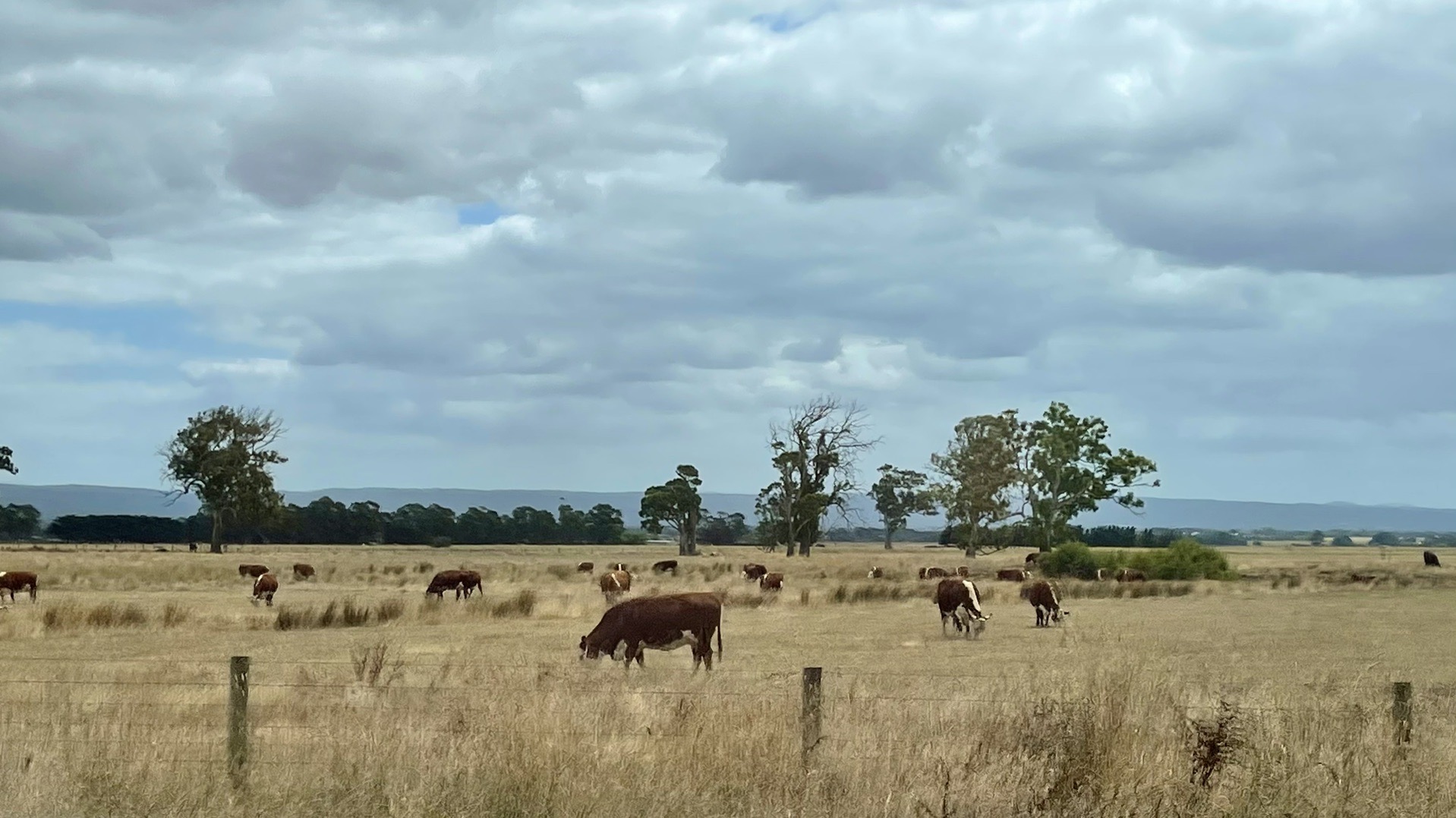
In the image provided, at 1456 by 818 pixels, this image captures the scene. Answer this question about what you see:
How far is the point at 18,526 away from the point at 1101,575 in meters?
114

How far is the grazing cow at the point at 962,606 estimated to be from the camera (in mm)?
29891

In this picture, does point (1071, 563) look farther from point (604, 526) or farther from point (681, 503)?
point (604, 526)

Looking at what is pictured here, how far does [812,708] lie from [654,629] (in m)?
11.2

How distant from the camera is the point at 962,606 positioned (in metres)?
30.3

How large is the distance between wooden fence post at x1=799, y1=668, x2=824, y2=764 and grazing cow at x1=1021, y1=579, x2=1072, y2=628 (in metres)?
23.7

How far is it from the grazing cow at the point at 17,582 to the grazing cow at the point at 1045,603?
85.5 feet

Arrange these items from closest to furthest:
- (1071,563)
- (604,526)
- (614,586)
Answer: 1. (614,586)
2. (1071,563)
3. (604,526)

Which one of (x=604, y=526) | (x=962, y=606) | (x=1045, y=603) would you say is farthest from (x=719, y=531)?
(x=962, y=606)

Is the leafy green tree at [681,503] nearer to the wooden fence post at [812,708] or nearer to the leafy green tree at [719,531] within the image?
the leafy green tree at [719,531]

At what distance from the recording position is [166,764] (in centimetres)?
945

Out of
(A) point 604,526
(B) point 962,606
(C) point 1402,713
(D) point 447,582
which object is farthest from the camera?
(A) point 604,526

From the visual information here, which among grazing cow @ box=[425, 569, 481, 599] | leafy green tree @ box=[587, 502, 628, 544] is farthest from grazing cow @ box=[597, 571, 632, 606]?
leafy green tree @ box=[587, 502, 628, 544]

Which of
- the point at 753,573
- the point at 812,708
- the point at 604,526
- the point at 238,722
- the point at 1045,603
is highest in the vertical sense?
the point at 604,526

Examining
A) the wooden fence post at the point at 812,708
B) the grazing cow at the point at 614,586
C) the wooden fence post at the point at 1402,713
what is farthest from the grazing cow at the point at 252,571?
the wooden fence post at the point at 1402,713
